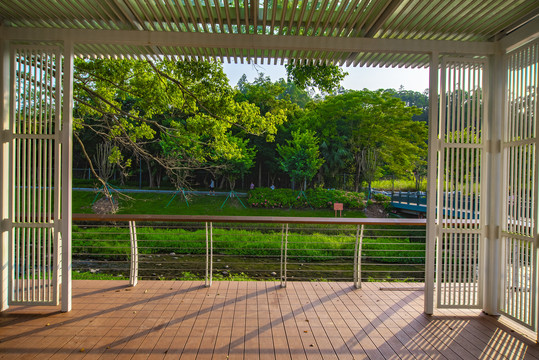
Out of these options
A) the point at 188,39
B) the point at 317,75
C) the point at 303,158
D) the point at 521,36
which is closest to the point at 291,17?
the point at 188,39

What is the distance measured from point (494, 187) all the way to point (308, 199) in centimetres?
1676

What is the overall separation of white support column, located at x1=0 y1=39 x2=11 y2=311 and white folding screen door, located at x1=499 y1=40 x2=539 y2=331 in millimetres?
4732

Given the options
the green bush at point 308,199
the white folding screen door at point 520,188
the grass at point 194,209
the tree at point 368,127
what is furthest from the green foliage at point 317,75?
the tree at point 368,127

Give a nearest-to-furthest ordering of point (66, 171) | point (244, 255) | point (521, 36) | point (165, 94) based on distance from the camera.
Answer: point (521, 36) < point (66, 171) < point (244, 255) < point (165, 94)

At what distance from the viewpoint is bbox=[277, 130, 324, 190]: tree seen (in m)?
20.8

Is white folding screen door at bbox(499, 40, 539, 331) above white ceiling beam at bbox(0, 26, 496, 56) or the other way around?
the other way around

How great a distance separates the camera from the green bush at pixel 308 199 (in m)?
19.9

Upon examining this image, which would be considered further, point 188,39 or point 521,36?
point 188,39

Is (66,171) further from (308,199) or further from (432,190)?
(308,199)

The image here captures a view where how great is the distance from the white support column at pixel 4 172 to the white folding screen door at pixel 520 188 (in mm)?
4732

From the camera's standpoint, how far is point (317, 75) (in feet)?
19.1

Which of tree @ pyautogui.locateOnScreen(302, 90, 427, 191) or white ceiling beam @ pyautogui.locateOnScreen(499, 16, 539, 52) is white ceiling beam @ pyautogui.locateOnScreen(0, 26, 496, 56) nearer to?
white ceiling beam @ pyautogui.locateOnScreen(499, 16, 539, 52)

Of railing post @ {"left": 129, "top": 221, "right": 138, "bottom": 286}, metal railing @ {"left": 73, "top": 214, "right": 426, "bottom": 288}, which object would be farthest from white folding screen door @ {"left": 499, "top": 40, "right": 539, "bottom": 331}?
railing post @ {"left": 129, "top": 221, "right": 138, "bottom": 286}

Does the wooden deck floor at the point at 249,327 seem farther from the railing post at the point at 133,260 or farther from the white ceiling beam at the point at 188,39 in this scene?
the white ceiling beam at the point at 188,39
